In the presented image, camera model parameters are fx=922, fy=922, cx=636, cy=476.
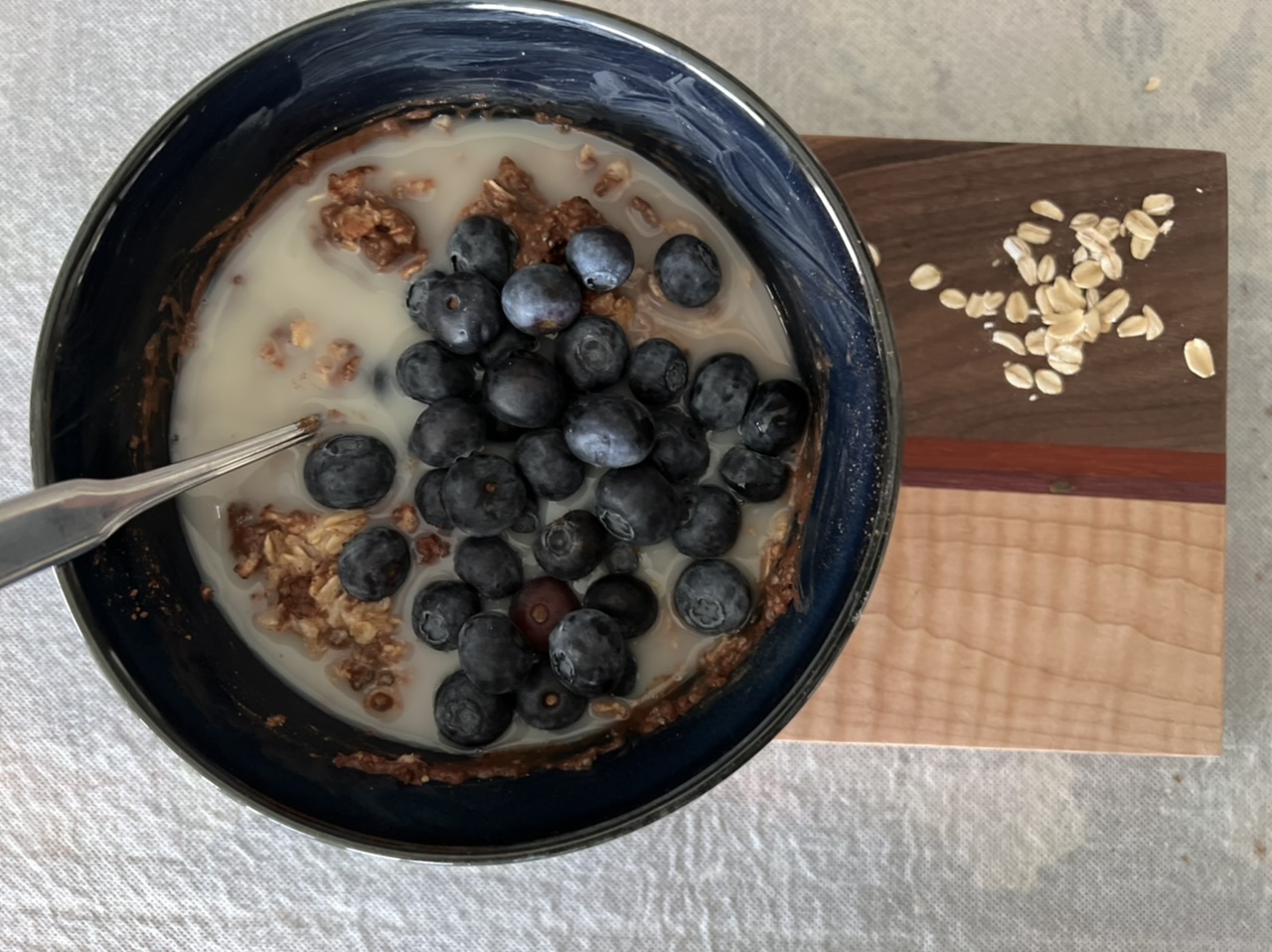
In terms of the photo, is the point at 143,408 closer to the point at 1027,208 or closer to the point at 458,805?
the point at 458,805

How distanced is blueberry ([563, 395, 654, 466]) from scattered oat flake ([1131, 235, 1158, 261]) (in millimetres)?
498

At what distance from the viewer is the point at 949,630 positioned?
812 mm

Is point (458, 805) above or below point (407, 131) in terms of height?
below

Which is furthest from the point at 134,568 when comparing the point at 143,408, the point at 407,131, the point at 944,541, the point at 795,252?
the point at 944,541

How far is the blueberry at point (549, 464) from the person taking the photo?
2.26ft

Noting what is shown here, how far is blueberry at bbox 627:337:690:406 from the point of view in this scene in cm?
70

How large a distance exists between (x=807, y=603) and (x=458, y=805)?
302 millimetres

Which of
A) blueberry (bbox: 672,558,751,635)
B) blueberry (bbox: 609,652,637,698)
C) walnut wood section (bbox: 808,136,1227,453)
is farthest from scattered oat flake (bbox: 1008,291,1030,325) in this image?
blueberry (bbox: 609,652,637,698)

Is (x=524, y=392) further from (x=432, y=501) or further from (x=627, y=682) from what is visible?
(x=627, y=682)

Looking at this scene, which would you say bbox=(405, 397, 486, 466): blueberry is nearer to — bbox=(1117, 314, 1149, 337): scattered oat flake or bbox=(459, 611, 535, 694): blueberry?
bbox=(459, 611, 535, 694): blueberry

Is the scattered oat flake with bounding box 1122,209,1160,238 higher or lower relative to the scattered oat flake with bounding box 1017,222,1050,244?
higher

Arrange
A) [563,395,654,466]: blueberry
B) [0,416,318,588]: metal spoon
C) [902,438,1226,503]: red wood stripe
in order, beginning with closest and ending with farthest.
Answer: [0,416,318,588]: metal spoon → [563,395,654,466]: blueberry → [902,438,1226,503]: red wood stripe

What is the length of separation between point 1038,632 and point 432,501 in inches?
21.3

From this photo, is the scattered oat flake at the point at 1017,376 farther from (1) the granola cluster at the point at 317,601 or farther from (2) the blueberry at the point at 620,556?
(1) the granola cluster at the point at 317,601
